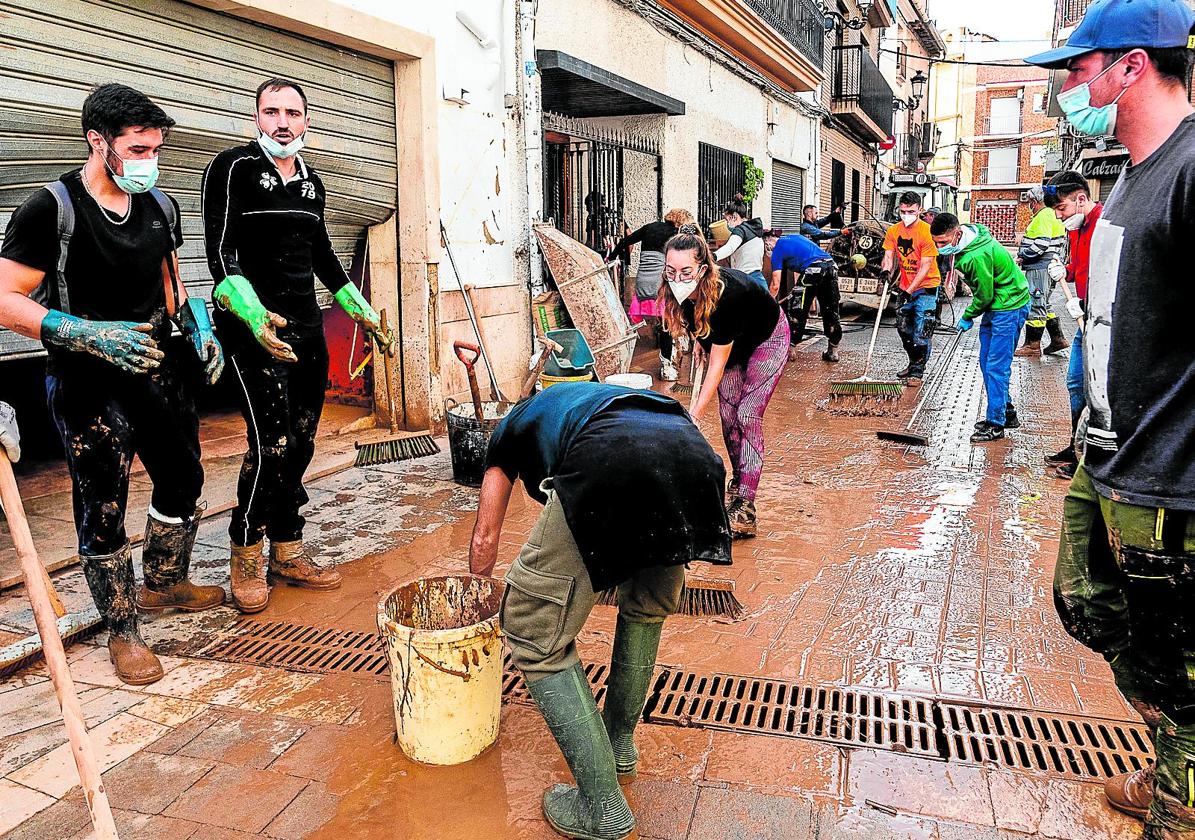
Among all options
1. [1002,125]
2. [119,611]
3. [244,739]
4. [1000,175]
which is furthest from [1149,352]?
[1002,125]

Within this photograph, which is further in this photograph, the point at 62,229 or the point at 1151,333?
the point at 62,229

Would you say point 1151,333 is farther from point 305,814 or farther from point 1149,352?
point 305,814

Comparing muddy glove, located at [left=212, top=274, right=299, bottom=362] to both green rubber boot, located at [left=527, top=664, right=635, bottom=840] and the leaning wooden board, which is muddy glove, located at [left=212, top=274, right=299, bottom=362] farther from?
the leaning wooden board

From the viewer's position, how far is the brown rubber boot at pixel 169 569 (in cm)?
387

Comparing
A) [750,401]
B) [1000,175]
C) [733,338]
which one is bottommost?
[750,401]

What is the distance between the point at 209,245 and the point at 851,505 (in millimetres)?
3795

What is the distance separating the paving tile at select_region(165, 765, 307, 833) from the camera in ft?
8.50

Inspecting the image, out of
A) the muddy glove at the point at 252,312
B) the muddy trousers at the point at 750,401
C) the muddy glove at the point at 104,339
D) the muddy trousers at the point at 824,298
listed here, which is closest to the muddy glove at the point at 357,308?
the muddy glove at the point at 252,312

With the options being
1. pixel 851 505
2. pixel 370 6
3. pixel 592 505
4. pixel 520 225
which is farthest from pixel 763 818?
pixel 520 225

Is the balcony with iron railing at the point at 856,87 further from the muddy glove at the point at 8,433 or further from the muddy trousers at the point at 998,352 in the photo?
the muddy glove at the point at 8,433

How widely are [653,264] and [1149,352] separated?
8005 mm

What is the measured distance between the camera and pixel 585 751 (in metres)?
2.42

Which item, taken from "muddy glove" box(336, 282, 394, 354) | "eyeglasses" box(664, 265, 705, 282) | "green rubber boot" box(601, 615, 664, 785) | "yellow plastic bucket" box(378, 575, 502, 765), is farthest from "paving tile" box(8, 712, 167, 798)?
"eyeglasses" box(664, 265, 705, 282)

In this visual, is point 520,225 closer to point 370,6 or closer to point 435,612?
point 370,6
